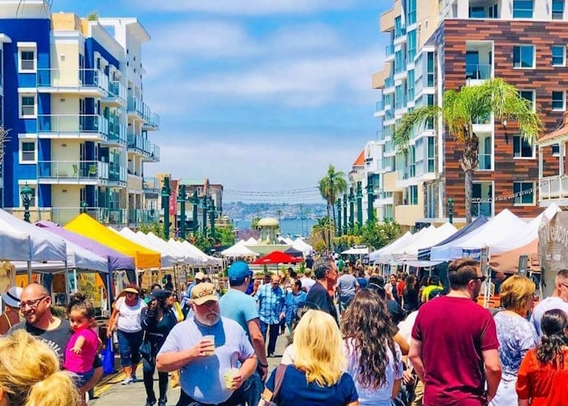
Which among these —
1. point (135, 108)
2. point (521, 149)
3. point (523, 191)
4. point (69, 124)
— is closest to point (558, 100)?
point (521, 149)

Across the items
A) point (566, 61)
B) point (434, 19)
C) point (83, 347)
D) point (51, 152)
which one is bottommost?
point (83, 347)

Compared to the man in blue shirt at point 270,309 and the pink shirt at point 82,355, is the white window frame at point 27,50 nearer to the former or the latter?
the man in blue shirt at point 270,309

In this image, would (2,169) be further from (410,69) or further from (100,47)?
(410,69)

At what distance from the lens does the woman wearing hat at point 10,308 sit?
366 inches

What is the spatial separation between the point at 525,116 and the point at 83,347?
1192 inches

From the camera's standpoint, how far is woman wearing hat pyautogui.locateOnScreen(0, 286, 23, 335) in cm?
930

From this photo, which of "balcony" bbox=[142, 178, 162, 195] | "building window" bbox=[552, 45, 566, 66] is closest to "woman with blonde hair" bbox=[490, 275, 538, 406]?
"building window" bbox=[552, 45, 566, 66]

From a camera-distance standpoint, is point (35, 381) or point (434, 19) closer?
point (35, 381)

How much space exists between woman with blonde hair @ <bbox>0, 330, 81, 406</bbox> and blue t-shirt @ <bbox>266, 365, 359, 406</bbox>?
1.85m

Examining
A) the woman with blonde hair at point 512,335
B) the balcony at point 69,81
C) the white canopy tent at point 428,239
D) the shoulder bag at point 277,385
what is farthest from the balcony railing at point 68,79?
the shoulder bag at point 277,385

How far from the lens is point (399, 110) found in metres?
76.9

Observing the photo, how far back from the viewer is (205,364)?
280 inches

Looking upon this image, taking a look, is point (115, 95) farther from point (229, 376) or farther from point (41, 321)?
point (229, 376)

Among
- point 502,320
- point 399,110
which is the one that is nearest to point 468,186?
point 502,320
